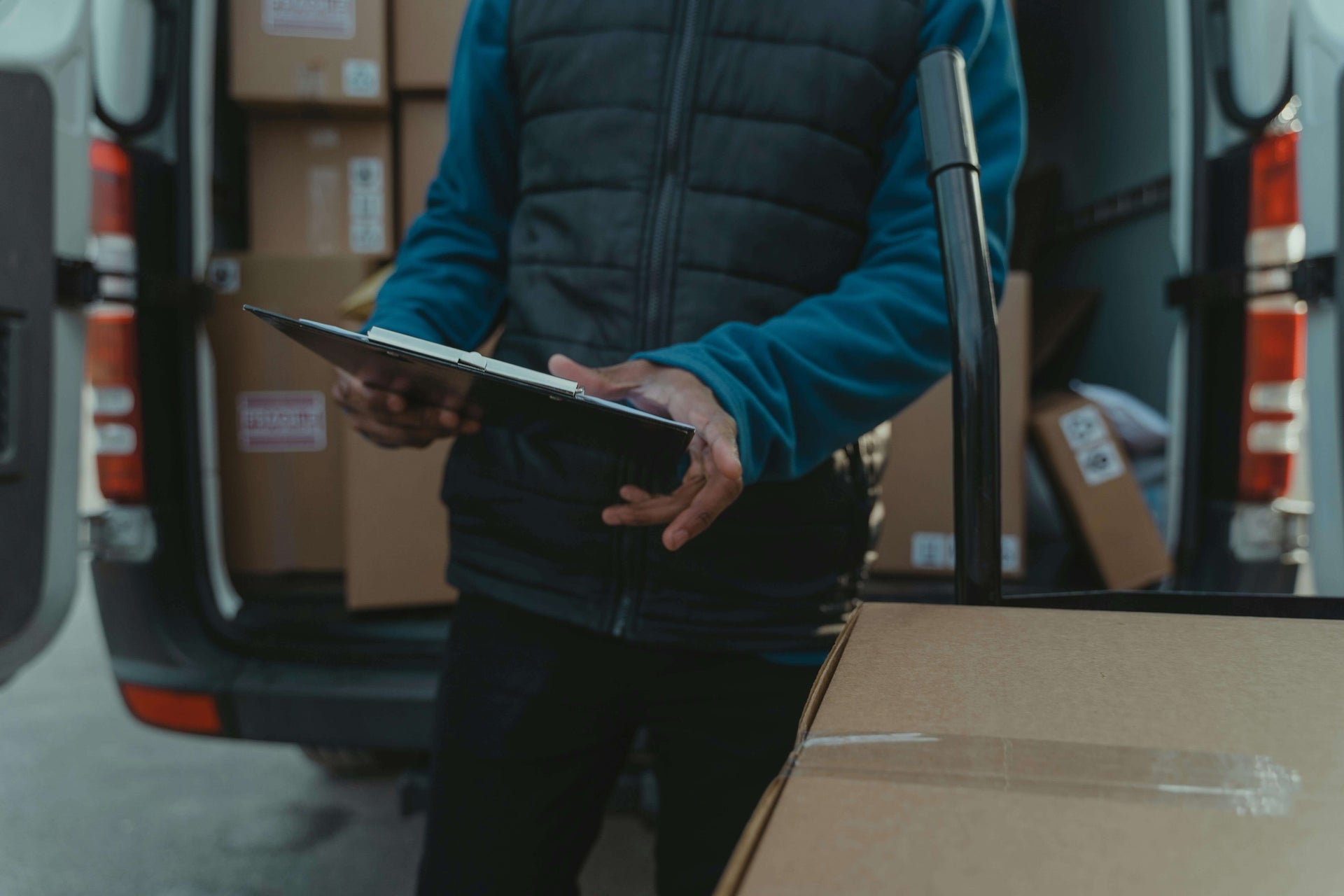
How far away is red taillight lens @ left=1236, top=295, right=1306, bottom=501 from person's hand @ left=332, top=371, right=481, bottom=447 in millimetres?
1142

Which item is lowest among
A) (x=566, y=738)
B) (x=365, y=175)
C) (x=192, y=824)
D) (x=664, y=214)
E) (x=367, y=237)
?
(x=192, y=824)

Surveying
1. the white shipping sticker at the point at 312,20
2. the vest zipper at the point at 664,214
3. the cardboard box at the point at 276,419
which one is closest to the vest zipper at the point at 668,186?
the vest zipper at the point at 664,214

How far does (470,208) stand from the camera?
913mm

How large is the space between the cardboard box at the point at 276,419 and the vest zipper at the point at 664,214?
0.95 m

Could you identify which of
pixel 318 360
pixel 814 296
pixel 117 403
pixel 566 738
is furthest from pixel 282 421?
pixel 814 296

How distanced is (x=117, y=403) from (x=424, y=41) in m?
0.80

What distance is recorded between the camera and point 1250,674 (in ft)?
1.34

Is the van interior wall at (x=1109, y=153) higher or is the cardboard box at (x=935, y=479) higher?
the van interior wall at (x=1109, y=153)

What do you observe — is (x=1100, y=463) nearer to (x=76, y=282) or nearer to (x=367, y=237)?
(x=367, y=237)

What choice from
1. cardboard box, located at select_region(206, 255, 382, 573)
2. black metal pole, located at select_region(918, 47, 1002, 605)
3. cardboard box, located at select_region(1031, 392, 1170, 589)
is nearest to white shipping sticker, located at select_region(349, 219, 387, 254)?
cardboard box, located at select_region(206, 255, 382, 573)

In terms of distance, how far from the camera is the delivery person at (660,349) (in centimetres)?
77

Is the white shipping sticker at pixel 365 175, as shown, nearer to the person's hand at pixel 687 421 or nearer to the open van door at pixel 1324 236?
the person's hand at pixel 687 421

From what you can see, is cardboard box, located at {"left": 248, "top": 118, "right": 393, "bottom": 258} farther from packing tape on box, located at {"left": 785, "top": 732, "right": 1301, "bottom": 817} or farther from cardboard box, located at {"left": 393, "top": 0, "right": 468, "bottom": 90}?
packing tape on box, located at {"left": 785, "top": 732, "right": 1301, "bottom": 817}

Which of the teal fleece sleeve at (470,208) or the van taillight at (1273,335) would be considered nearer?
the teal fleece sleeve at (470,208)
